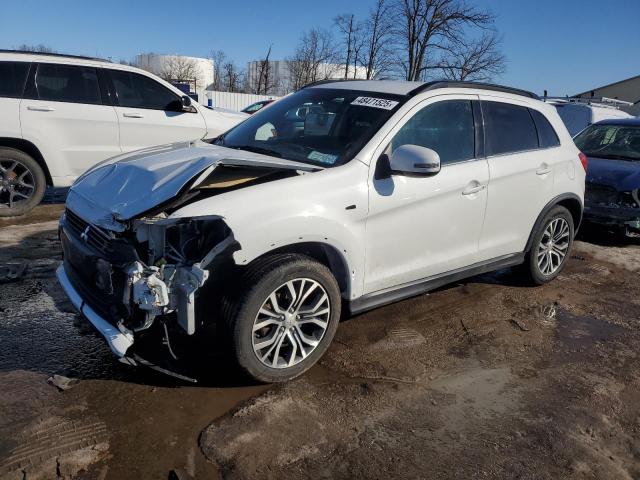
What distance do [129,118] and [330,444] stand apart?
19.3 feet

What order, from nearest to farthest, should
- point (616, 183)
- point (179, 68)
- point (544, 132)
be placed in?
point (544, 132)
point (616, 183)
point (179, 68)

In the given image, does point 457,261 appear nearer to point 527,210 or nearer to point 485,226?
point 485,226

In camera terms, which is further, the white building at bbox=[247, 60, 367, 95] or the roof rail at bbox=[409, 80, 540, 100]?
Result: the white building at bbox=[247, 60, 367, 95]

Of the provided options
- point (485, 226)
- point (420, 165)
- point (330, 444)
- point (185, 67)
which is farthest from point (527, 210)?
point (185, 67)

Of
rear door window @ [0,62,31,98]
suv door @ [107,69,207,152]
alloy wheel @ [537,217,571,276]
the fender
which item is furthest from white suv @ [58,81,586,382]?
rear door window @ [0,62,31,98]

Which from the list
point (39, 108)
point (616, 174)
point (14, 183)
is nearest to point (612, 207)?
point (616, 174)

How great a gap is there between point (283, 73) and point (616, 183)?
5977cm

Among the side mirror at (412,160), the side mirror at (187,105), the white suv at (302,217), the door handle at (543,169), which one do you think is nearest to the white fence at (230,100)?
the side mirror at (187,105)

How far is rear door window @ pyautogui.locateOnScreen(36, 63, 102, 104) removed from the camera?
6.66 meters

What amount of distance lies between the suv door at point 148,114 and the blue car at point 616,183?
5572mm

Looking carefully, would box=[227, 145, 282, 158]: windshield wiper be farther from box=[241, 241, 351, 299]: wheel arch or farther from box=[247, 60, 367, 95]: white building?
box=[247, 60, 367, 95]: white building

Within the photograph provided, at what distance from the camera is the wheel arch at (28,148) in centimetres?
653

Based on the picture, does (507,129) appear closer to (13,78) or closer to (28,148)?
(28,148)

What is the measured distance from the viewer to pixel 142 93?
24.0 feet
